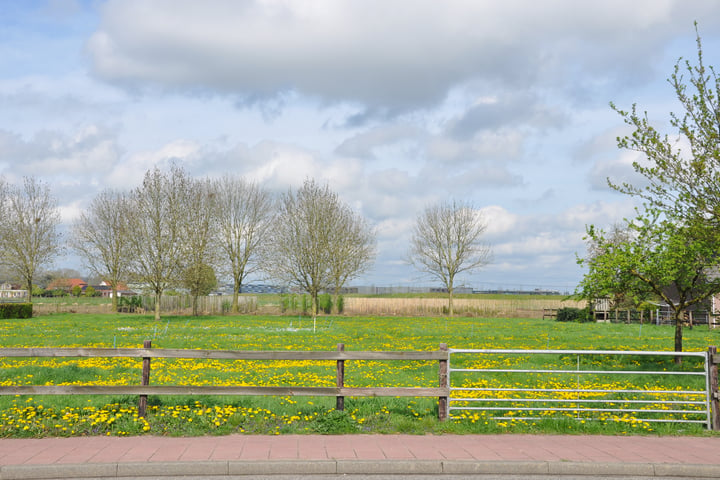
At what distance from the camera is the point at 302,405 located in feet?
35.5

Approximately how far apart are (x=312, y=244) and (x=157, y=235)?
13.6 metres

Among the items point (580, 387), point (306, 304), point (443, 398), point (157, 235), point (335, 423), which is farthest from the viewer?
point (306, 304)

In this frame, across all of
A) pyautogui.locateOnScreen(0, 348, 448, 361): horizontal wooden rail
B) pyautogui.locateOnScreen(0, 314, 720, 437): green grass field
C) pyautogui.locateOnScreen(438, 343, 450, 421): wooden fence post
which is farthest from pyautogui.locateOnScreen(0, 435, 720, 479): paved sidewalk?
pyautogui.locateOnScreen(0, 348, 448, 361): horizontal wooden rail

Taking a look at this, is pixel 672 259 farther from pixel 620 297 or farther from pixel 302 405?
pixel 302 405

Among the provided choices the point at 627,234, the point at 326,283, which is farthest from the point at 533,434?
the point at 627,234

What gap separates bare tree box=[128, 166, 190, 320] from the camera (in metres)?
44.0

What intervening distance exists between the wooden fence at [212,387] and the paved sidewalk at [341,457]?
773 millimetres

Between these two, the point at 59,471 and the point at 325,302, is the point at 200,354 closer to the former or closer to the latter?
the point at 59,471

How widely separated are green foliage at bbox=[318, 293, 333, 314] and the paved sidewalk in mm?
48972

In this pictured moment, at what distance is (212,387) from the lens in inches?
367

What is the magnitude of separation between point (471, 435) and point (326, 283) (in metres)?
45.0

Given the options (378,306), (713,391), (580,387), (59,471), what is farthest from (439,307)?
(59,471)

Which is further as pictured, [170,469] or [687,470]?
[687,470]

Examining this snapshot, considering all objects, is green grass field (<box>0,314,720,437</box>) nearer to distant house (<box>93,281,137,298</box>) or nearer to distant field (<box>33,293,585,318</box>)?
distant field (<box>33,293,585,318</box>)
